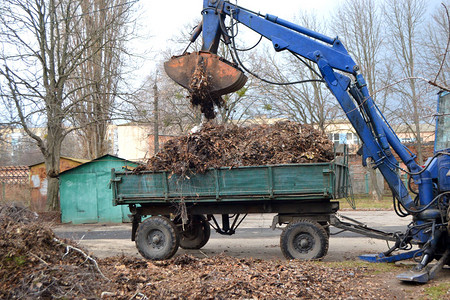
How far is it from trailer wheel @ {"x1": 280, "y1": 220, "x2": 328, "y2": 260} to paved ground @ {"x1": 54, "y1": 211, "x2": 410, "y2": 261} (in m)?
0.81

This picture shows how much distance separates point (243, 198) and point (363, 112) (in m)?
3.06

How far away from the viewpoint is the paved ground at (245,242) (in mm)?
10938

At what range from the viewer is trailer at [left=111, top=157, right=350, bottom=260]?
9.09 m

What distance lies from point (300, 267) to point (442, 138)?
374cm

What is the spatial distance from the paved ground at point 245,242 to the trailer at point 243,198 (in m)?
0.97

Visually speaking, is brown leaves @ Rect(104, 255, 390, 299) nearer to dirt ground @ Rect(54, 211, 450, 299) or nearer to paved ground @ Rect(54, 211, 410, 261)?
dirt ground @ Rect(54, 211, 450, 299)

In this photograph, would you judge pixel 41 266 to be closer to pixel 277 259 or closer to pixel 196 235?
pixel 277 259

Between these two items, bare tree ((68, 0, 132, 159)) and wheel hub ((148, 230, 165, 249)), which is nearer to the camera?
wheel hub ((148, 230, 165, 249))

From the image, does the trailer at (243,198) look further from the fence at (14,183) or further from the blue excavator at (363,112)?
the fence at (14,183)

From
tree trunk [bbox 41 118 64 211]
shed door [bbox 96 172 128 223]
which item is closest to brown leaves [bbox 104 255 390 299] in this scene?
shed door [bbox 96 172 128 223]

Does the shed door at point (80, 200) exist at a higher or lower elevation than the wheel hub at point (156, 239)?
higher

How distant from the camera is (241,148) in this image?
9.75 metres

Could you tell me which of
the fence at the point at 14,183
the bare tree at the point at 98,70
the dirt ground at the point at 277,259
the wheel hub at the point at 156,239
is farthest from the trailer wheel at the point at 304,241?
the fence at the point at 14,183

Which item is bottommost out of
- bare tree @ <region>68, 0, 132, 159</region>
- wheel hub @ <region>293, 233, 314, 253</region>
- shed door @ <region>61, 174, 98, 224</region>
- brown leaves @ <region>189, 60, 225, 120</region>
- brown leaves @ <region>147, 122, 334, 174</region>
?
wheel hub @ <region>293, 233, 314, 253</region>
